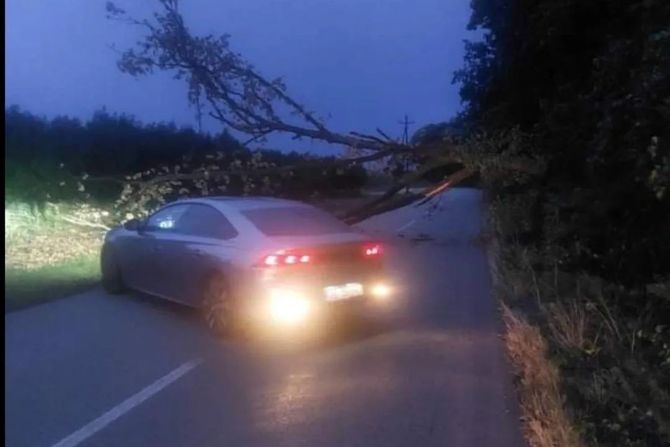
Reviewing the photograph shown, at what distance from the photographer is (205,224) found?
34.4ft

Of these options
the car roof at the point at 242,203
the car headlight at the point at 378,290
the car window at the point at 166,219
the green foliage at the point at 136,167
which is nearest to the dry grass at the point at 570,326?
the car headlight at the point at 378,290

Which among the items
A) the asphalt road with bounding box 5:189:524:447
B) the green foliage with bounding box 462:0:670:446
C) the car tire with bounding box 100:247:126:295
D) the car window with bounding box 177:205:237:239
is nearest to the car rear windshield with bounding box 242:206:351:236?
the car window with bounding box 177:205:237:239

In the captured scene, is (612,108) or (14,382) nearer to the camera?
(14,382)

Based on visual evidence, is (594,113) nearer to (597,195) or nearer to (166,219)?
(597,195)

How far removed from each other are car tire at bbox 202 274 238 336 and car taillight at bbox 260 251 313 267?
0.60 meters

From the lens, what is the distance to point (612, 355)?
7.75 meters

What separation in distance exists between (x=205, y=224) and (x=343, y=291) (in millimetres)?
1831

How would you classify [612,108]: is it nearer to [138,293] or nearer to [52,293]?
[138,293]

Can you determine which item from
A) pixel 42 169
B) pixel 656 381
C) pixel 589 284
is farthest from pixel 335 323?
pixel 42 169

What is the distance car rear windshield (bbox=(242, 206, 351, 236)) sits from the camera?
9.94 meters

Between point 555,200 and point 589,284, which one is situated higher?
point 555,200

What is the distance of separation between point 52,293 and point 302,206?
150 inches

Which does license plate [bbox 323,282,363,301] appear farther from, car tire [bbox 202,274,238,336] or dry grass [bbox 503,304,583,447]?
dry grass [bbox 503,304,583,447]

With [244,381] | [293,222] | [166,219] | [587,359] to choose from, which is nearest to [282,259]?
[293,222]
